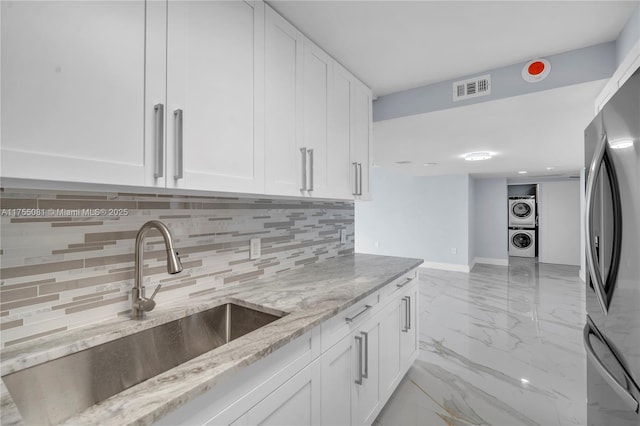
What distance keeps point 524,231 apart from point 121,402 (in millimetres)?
9225

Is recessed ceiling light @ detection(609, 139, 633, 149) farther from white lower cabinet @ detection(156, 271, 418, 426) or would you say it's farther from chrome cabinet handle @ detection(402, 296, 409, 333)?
chrome cabinet handle @ detection(402, 296, 409, 333)

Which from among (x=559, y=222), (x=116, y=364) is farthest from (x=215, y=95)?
(x=559, y=222)

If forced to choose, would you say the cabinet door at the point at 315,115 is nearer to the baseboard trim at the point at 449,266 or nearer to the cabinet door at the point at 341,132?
the cabinet door at the point at 341,132

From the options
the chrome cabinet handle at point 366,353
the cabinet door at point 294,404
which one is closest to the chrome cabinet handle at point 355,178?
the chrome cabinet handle at point 366,353

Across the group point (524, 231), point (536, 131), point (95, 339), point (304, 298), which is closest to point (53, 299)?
point (95, 339)

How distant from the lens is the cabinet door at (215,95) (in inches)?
40.1

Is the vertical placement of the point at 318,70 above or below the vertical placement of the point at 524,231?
above

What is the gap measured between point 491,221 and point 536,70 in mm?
6051

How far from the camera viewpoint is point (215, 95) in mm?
1152

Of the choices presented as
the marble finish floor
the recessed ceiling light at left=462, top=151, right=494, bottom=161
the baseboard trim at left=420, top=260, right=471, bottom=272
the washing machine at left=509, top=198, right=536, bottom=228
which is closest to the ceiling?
the recessed ceiling light at left=462, top=151, right=494, bottom=161

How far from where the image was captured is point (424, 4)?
4.78 feet

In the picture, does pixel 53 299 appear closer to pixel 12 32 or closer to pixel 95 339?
pixel 95 339

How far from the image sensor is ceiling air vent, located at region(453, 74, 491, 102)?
6.92 ft

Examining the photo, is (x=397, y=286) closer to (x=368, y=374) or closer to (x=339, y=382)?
(x=368, y=374)
